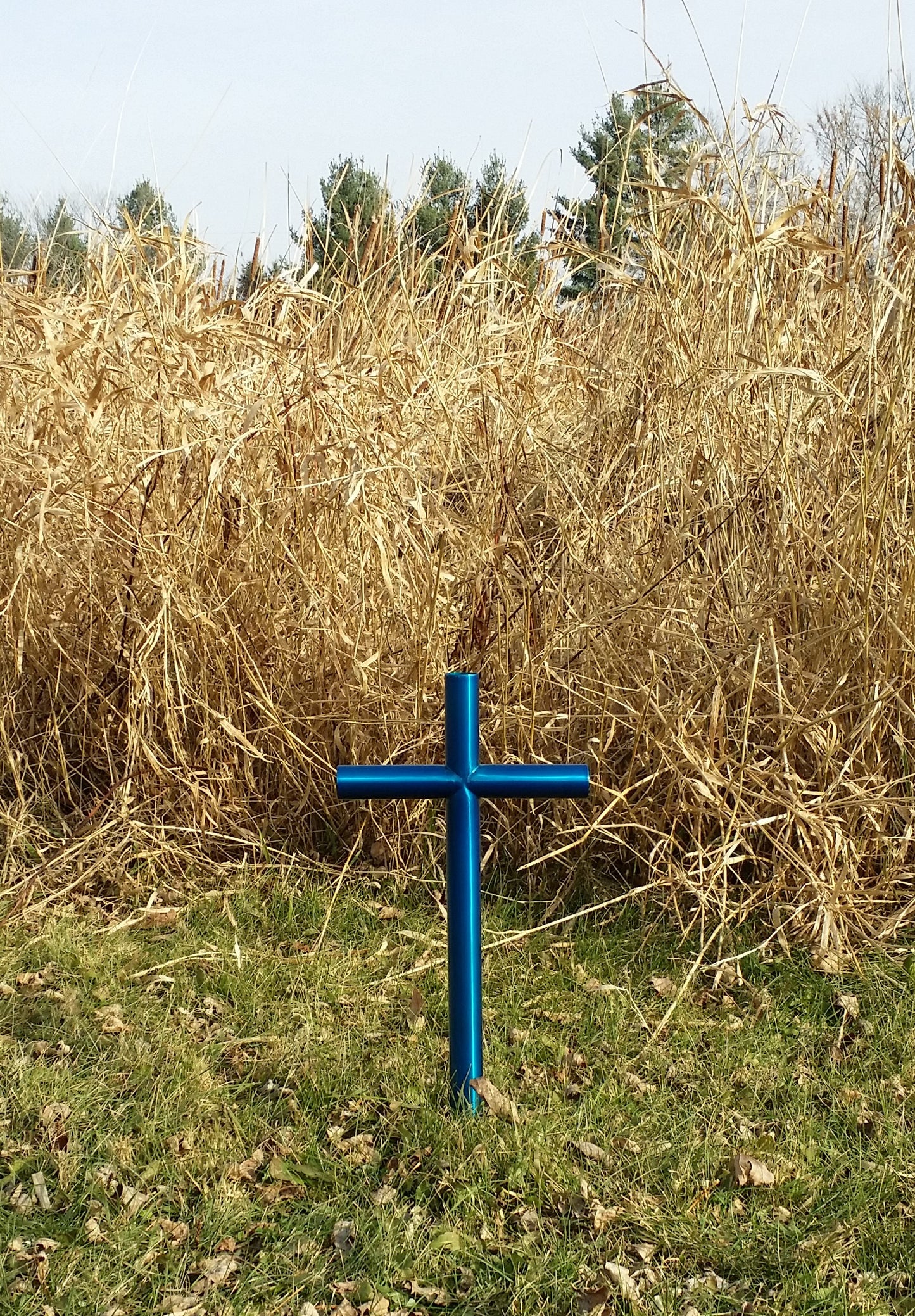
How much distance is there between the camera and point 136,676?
306cm

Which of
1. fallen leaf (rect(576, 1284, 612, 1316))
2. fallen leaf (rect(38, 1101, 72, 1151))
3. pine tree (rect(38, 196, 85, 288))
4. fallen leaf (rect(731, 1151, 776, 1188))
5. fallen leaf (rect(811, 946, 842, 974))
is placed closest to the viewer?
fallen leaf (rect(576, 1284, 612, 1316))

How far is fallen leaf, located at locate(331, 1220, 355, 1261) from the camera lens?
1943 millimetres

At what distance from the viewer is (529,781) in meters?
1.99

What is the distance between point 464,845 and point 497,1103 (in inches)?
20.8

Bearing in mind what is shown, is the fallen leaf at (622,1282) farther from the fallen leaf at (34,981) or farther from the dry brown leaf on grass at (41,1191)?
the fallen leaf at (34,981)

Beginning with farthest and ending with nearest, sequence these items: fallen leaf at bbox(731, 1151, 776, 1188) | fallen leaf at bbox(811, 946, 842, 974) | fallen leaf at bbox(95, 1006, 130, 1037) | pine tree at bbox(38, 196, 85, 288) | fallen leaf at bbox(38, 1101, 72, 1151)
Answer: pine tree at bbox(38, 196, 85, 288) < fallen leaf at bbox(811, 946, 842, 974) < fallen leaf at bbox(95, 1006, 130, 1037) < fallen leaf at bbox(38, 1101, 72, 1151) < fallen leaf at bbox(731, 1151, 776, 1188)

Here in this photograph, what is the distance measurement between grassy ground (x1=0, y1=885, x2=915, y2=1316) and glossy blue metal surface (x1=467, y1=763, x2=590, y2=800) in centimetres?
61

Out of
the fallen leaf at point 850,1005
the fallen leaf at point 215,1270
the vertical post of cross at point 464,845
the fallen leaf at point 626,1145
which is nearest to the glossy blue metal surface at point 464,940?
the vertical post of cross at point 464,845

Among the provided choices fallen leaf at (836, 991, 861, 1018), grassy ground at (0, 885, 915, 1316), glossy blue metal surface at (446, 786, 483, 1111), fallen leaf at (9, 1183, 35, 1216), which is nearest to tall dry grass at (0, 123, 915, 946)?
fallen leaf at (836, 991, 861, 1018)

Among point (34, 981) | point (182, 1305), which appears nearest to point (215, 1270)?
point (182, 1305)

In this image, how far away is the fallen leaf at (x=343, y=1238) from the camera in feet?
6.38

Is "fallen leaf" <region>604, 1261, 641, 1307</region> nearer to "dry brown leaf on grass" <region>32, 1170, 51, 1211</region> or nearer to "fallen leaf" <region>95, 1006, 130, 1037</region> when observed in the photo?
"dry brown leaf on grass" <region>32, 1170, 51, 1211</region>

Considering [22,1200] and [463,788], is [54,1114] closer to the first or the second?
[22,1200]

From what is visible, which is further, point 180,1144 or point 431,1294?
point 180,1144
